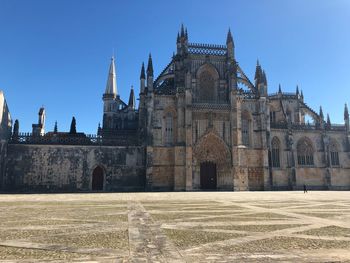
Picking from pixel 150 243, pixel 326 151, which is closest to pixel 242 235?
pixel 150 243

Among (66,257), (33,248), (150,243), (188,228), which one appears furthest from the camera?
(188,228)

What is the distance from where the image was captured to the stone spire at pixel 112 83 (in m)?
57.4

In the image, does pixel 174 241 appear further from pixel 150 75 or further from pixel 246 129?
pixel 246 129

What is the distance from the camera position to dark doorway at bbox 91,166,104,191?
36062 millimetres

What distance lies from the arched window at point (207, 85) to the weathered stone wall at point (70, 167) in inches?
440

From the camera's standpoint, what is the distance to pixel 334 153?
44.0 metres

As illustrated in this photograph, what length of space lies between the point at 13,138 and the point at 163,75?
20225mm

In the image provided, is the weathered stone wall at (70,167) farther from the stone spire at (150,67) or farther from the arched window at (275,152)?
the arched window at (275,152)

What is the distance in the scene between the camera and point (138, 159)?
121 feet

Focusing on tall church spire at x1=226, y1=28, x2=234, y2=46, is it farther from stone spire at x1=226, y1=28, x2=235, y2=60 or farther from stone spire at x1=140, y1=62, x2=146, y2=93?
stone spire at x1=140, y1=62, x2=146, y2=93

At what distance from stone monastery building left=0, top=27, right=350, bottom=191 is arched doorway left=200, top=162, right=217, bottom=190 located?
0.12 m

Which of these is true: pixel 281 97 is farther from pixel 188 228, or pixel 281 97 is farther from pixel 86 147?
pixel 188 228

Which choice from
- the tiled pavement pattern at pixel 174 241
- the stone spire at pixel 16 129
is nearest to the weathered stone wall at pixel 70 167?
the stone spire at pixel 16 129

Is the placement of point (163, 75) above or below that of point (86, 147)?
above
